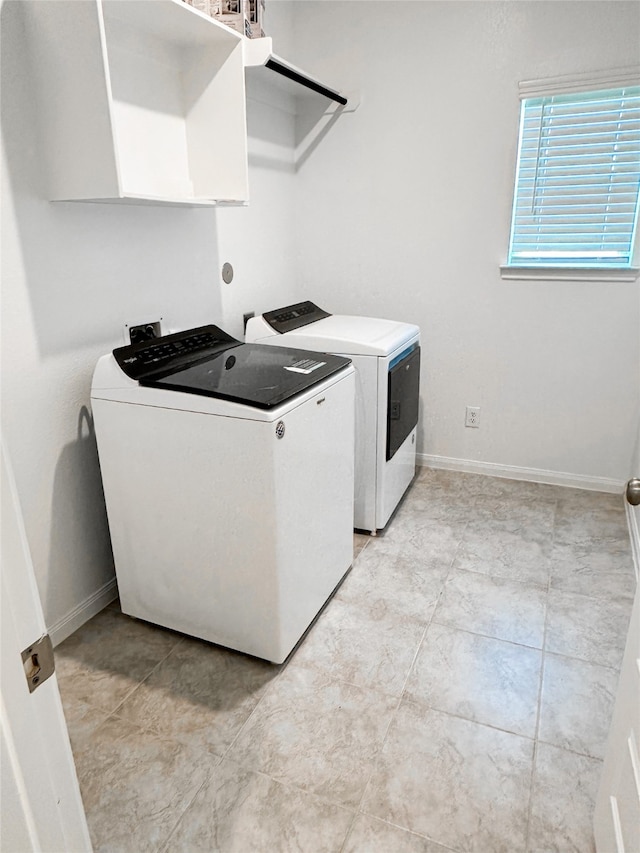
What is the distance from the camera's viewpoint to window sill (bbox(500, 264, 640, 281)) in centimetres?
267

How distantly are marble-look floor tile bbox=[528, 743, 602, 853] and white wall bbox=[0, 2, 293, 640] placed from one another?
1.30m

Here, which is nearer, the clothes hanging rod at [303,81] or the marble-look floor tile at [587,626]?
the marble-look floor tile at [587,626]

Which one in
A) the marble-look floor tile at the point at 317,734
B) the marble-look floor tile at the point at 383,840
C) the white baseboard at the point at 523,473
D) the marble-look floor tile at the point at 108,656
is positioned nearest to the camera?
the marble-look floor tile at the point at 383,840

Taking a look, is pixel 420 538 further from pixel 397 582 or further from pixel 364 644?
pixel 364 644

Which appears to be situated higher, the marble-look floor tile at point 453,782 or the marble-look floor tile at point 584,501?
the marble-look floor tile at point 584,501

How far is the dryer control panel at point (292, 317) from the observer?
2.62m

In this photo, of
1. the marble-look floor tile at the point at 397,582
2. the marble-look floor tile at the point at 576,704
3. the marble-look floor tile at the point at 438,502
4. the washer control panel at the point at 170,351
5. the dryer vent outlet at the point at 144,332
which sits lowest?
the marble-look floor tile at the point at 576,704

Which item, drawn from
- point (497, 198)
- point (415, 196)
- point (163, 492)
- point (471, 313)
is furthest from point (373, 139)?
point (163, 492)

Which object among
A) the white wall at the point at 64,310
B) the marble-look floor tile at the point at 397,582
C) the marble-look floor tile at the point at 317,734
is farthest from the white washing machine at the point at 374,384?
the marble-look floor tile at the point at 317,734

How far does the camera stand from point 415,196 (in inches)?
118

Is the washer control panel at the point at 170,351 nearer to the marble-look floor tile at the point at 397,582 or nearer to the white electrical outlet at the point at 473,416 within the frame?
the marble-look floor tile at the point at 397,582

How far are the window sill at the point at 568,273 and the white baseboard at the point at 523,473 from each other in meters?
1.01

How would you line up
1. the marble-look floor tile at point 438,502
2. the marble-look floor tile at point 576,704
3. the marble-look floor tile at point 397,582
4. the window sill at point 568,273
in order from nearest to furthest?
the marble-look floor tile at point 576,704
the marble-look floor tile at point 397,582
the window sill at point 568,273
the marble-look floor tile at point 438,502

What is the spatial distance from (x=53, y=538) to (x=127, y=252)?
103 centimetres
